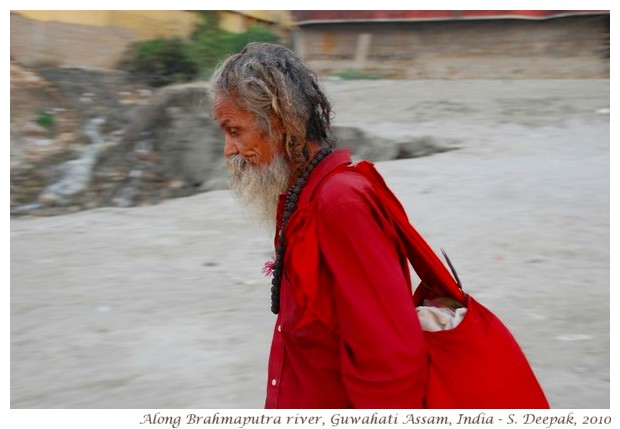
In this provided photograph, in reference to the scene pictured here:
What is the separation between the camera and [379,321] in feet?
5.37

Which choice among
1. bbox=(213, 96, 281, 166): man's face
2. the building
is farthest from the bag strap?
the building

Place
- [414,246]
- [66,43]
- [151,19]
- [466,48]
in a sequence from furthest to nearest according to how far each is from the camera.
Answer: [466,48], [151,19], [66,43], [414,246]

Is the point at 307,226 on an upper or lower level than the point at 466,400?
upper

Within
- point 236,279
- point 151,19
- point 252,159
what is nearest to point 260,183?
point 252,159

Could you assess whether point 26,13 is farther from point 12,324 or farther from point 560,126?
point 12,324

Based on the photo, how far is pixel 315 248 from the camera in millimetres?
1703

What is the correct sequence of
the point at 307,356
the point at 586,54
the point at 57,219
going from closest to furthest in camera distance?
the point at 307,356
the point at 57,219
the point at 586,54

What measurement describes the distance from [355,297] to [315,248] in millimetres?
143

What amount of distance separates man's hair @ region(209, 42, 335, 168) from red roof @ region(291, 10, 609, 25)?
14293 millimetres

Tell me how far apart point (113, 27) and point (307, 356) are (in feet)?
43.1

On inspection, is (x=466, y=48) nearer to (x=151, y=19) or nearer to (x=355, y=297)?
(x=151, y=19)

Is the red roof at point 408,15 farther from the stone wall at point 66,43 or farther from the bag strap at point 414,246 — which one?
the bag strap at point 414,246

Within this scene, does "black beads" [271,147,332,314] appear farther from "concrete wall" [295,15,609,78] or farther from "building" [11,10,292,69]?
"concrete wall" [295,15,609,78]
